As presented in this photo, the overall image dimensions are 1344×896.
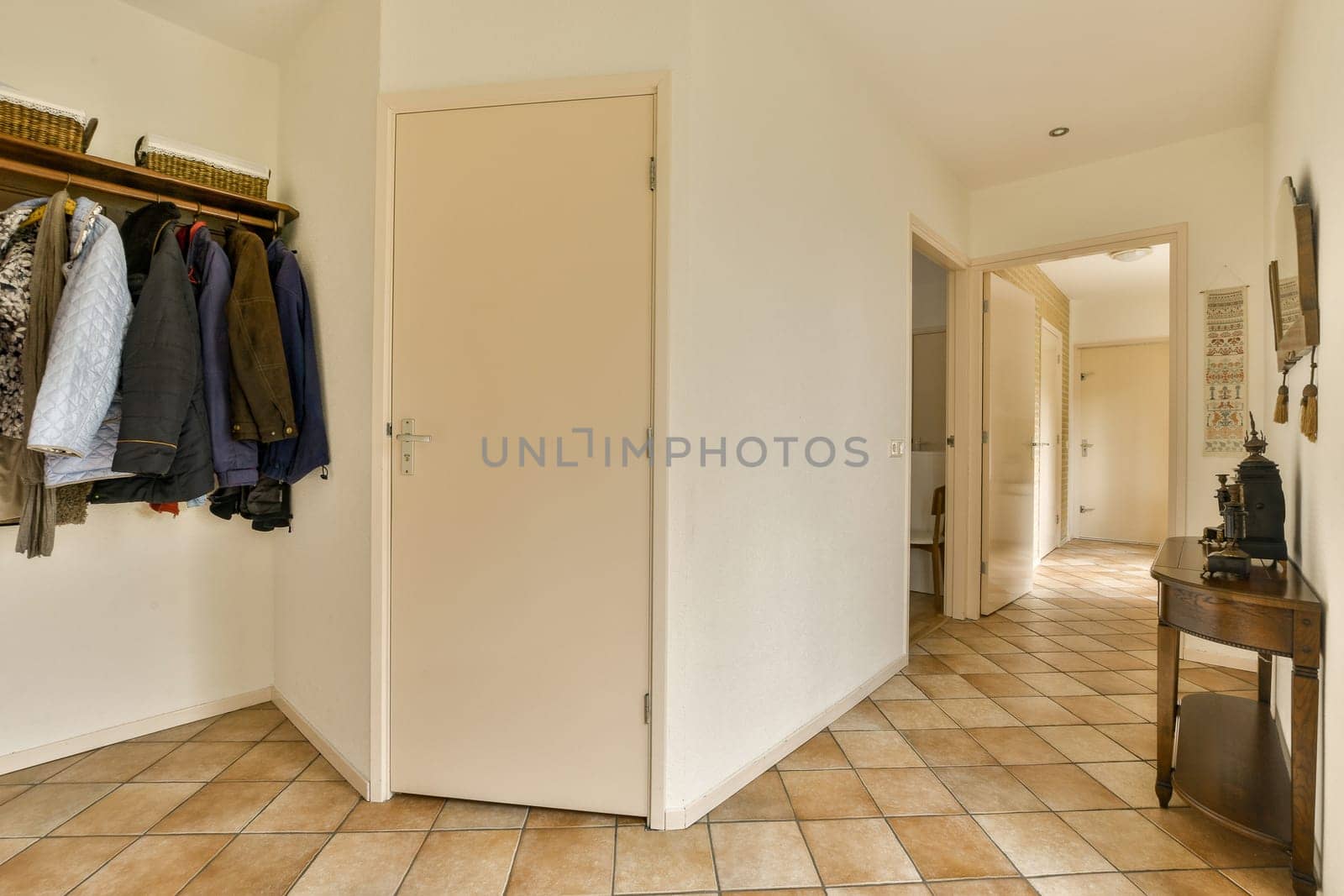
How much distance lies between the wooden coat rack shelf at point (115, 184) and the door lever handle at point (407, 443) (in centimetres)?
105

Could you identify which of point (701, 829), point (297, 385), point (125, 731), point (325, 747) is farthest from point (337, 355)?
point (701, 829)

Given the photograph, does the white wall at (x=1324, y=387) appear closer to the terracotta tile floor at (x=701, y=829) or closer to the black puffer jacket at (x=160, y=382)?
the terracotta tile floor at (x=701, y=829)

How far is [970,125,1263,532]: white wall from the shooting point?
2869 mm

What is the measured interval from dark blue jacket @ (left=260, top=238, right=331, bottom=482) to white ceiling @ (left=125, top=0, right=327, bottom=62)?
876mm

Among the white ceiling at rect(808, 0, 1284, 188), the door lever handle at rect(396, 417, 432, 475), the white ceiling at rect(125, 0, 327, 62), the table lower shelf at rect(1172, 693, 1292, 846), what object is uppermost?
the white ceiling at rect(808, 0, 1284, 188)

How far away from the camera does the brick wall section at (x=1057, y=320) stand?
16.0 feet

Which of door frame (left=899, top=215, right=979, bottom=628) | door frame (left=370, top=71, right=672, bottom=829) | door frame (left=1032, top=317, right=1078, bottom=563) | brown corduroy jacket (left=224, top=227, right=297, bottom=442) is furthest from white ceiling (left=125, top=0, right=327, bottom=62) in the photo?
door frame (left=1032, top=317, right=1078, bottom=563)

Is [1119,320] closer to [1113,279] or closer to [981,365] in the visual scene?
[1113,279]

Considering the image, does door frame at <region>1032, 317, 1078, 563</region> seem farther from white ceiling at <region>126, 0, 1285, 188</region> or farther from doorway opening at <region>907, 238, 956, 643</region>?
white ceiling at <region>126, 0, 1285, 188</region>

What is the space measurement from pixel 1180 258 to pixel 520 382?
331 centimetres

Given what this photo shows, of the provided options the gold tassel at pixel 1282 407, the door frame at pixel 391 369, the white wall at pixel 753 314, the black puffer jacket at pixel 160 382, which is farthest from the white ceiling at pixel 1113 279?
the black puffer jacket at pixel 160 382

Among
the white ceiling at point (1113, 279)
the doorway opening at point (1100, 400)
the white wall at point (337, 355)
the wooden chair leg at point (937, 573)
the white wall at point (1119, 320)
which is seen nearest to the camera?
the white wall at point (337, 355)

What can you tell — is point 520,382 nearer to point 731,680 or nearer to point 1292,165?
point 731,680

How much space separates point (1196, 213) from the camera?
Answer: 9.88 feet
